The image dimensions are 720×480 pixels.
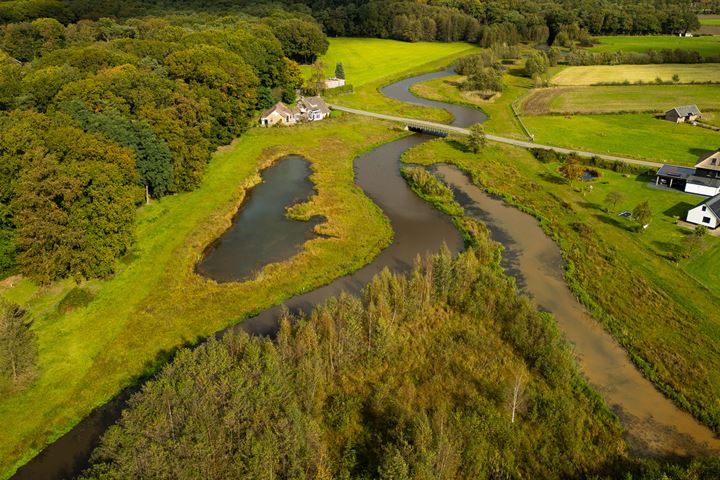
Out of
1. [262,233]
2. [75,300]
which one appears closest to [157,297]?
[75,300]

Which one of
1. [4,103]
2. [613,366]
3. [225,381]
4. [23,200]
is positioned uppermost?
[4,103]

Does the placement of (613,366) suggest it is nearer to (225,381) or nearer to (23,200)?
(225,381)

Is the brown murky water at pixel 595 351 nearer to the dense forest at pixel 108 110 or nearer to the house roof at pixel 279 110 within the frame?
the dense forest at pixel 108 110

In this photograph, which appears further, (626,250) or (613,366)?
(626,250)

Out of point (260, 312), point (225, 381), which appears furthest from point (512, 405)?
point (260, 312)

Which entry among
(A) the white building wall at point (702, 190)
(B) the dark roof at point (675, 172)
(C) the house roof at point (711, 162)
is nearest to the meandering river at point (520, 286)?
(B) the dark roof at point (675, 172)

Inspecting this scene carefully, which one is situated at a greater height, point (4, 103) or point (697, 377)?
point (4, 103)

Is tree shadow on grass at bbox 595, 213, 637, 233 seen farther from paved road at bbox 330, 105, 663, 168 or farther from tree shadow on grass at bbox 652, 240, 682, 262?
paved road at bbox 330, 105, 663, 168
